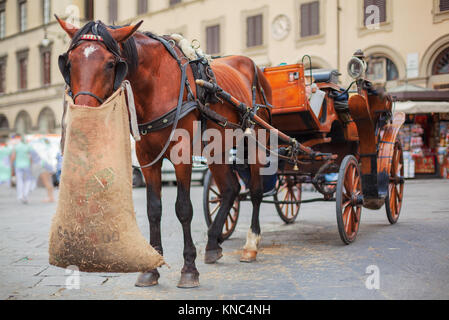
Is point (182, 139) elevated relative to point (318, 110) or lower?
lower

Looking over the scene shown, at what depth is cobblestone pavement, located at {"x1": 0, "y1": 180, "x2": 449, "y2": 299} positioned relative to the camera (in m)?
3.31

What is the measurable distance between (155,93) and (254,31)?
18661mm

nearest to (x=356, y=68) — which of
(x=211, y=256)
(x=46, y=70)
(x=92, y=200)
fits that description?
(x=211, y=256)

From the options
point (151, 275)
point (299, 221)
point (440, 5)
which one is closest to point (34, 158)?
point (299, 221)

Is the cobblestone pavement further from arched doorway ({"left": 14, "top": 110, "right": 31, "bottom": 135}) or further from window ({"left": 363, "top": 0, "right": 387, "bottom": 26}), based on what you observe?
arched doorway ({"left": 14, "top": 110, "right": 31, "bottom": 135})

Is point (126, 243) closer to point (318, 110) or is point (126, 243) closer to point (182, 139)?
point (182, 139)

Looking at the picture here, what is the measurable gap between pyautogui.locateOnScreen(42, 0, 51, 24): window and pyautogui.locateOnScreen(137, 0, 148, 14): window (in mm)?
4361

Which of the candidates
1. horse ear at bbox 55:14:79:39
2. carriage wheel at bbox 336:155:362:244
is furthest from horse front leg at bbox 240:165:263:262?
horse ear at bbox 55:14:79:39

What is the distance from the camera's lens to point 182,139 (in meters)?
3.59

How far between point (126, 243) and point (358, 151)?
3.93 meters

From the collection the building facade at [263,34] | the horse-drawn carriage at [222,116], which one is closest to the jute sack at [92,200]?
the horse-drawn carriage at [222,116]

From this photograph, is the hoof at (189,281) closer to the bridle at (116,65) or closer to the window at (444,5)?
the bridle at (116,65)

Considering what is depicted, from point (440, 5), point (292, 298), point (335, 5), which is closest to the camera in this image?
point (292, 298)

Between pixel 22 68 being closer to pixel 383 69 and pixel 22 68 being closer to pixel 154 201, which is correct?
pixel 383 69
